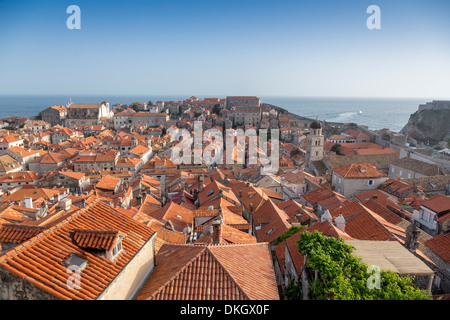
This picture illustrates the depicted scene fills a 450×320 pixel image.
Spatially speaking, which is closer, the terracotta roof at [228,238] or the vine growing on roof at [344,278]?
the vine growing on roof at [344,278]

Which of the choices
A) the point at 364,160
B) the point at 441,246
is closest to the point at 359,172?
the point at 441,246

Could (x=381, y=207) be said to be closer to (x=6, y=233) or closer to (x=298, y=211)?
(x=298, y=211)

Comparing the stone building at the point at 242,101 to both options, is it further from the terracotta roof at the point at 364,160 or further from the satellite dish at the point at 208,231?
the satellite dish at the point at 208,231

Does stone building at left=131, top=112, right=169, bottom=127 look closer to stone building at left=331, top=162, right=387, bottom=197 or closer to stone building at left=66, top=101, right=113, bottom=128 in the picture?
stone building at left=66, top=101, right=113, bottom=128

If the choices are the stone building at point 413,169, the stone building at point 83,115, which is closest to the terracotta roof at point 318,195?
the stone building at point 413,169

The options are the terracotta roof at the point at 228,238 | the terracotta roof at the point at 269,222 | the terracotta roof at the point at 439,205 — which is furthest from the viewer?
the terracotta roof at the point at 269,222

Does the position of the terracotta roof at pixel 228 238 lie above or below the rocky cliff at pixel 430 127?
below

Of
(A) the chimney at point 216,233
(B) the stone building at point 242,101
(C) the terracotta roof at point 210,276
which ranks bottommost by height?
(A) the chimney at point 216,233

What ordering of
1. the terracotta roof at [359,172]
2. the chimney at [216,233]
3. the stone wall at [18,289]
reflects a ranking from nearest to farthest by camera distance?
the stone wall at [18,289], the chimney at [216,233], the terracotta roof at [359,172]

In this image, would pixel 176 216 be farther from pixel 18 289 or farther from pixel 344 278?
pixel 18 289
